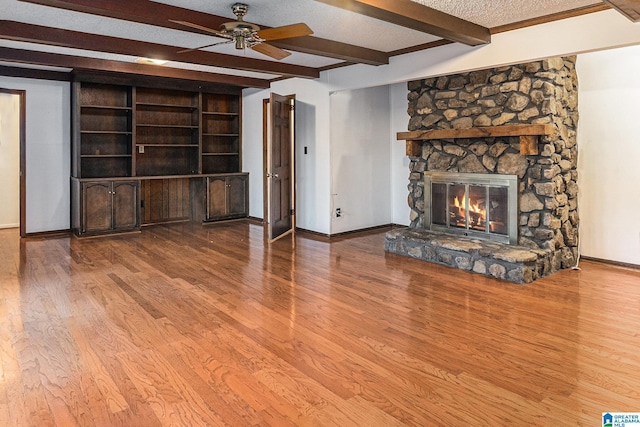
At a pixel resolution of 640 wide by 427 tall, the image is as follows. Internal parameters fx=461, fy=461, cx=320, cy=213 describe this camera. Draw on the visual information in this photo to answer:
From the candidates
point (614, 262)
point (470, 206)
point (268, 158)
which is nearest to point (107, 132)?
point (268, 158)

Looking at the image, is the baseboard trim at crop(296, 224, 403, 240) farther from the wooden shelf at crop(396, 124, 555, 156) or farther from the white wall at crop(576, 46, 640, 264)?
the white wall at crop(576, 46, 640, 264)

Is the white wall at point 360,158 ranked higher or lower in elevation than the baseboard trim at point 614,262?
higher

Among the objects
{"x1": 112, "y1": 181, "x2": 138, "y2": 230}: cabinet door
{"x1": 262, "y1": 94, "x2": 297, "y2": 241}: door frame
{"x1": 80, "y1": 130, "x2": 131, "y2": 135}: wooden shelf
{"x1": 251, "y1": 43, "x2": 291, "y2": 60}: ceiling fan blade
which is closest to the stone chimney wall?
{"x1": 251, "y1": 43, "x2": 291, "y2": 60}: ceiling fan blade

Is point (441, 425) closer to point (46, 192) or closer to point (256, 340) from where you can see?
point (256, 340)

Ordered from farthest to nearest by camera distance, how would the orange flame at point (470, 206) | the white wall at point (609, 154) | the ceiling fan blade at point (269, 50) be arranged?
the orange flame at point (470, 206) < the white wall at point (609, 154) < the ceiling fan blade at point (269, 50)

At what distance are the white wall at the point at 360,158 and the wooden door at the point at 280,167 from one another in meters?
0.72

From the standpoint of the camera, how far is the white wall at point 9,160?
302 inches

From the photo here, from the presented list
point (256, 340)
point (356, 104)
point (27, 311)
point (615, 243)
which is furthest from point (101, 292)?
point (615, 243)

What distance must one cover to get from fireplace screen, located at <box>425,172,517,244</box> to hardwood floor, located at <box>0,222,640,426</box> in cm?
80

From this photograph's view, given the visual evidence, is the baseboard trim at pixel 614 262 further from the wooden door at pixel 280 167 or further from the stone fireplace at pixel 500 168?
the wooden door at pixel 280 167

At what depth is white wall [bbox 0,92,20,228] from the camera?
25.1 ft

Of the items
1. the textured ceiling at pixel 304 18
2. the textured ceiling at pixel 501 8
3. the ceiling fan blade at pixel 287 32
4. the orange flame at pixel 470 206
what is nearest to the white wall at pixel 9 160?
the textured ceiling at pixel 304 18

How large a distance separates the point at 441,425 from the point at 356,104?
5.57m

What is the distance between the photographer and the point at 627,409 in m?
2.24
